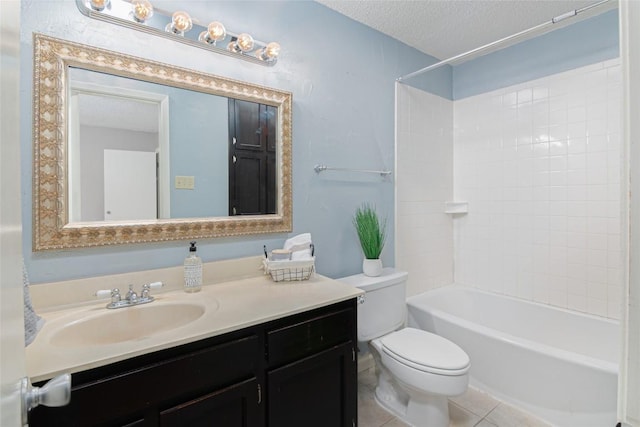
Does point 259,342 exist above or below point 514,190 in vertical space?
below

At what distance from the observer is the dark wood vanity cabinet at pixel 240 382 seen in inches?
34.4

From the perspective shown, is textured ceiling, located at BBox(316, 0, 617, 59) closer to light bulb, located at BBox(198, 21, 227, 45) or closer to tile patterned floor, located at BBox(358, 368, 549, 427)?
light bulb, located at BBox(198, 21, 227, 45)

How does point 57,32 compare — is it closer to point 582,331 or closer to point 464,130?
point 464,130

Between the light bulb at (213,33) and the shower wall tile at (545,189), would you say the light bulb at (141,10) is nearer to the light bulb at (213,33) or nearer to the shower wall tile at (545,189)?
the light bulb at (213,33)

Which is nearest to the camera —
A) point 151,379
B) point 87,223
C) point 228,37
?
point 151,379

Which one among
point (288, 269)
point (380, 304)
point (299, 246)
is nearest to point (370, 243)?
point (380, 304)

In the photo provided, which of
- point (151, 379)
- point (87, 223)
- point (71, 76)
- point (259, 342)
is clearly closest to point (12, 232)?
point (151, 379)

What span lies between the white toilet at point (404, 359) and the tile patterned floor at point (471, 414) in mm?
69

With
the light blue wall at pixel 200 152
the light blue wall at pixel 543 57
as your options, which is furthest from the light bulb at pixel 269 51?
the light blue wall at pixel 543 57

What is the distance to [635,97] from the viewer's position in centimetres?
49

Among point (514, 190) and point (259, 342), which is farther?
point (514, 190)

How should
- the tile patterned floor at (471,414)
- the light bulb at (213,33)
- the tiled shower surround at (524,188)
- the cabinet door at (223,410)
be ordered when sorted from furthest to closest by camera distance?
the tiled shower surround at (524,188), the tile patterned floor at (471,414), the light bulb at (213,33), the cabinet door at (223,410)

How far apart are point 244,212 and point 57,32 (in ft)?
3.39

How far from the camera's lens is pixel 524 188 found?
7.93 feet
